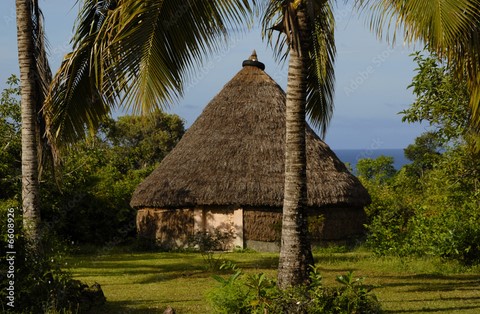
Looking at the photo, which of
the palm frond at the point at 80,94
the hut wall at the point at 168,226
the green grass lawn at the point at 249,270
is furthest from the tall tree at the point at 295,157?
the hut wall at the point at 168,226

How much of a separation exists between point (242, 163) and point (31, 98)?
10.5 metres

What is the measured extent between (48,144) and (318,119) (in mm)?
4673

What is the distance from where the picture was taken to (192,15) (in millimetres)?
8578

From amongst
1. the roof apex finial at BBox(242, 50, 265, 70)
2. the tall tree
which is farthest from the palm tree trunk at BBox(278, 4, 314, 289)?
the roof apex finial at BBox(242, 50, 265, 70)

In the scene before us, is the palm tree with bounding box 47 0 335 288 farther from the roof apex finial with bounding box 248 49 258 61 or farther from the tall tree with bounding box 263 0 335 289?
the roof apex finial with bounding box 248 49 258 61

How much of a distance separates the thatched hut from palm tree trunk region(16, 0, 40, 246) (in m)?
9.43

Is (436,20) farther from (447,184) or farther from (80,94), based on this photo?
(447,184)

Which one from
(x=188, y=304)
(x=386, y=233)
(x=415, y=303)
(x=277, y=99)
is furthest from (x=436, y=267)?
(x=277, y=99)

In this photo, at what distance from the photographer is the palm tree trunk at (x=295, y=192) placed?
30.3 feet

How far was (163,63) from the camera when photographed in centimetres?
843

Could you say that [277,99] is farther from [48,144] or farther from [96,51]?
[96,51]

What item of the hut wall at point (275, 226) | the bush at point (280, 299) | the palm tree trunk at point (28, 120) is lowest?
the bush at point (280, 299)

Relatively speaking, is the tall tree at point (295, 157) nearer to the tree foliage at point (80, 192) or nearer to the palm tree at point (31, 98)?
the palm tree at point (31, 98)

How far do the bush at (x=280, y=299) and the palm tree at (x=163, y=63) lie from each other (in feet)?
2.76
